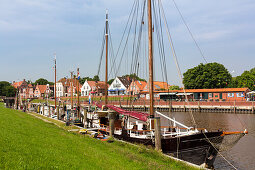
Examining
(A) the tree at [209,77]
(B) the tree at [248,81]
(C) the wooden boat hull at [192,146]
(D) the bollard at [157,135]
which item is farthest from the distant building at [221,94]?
(D) the bollard at [157,135]

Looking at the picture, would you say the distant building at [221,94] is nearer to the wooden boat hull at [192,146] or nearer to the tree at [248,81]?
the tree at [248,81]

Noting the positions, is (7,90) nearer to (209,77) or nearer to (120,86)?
(120,86)

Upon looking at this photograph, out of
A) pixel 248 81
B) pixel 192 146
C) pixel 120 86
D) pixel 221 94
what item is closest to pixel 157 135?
pixel 192 146

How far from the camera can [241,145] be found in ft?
72.4

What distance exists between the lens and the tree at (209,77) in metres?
82.1

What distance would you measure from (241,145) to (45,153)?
796 inches

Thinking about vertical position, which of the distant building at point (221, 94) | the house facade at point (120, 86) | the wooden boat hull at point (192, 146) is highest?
the house facade at point (120, 86)

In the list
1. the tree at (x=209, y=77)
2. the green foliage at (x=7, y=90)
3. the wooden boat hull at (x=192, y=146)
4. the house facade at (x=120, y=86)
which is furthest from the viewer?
the green foliage at (x=7, y=90)

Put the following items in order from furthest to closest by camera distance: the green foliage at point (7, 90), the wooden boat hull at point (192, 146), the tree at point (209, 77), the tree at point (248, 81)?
the green foliage at point (7, 90)
the tree at point (209, 77)
the tree at point (248, 81)
the wooden boat hull at point (192, 146)

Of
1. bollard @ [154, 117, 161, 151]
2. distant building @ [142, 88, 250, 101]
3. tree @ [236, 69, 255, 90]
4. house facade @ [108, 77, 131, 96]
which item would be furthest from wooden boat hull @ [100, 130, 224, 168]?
house facade @ [108, 77, 131, 96]

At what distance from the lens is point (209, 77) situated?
8375cm

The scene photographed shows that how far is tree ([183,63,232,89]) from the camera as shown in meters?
82.1

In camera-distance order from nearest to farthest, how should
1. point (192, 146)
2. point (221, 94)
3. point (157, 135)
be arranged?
point (157, 135) → point (192, 146) → point (221, 94)

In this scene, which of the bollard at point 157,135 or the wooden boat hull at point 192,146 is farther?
the wooden boat hull at point 192,146
